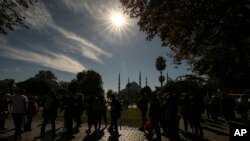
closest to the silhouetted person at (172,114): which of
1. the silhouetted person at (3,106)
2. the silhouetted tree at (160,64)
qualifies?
the silhouetted person at (3,106)

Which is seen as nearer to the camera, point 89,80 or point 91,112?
point 91,112

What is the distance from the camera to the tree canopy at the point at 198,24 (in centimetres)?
1698

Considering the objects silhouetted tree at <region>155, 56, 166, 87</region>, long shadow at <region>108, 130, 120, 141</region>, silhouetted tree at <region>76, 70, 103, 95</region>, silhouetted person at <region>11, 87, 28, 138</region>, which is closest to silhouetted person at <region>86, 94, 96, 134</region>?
long shadow at <region>108, 130, 120, 141</region>

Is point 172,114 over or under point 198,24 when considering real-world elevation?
under

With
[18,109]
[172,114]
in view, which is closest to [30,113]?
[18,109]

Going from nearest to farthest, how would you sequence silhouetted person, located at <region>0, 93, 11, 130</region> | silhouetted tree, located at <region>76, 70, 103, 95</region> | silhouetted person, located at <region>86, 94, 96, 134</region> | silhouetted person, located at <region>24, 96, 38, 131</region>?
1. silhouetted person, located at <region>0, 93, 11, 130</region>
2. silhouetted person, located at <region>24, 96, 38, 131</region>
3. silhouetted person, located at <region>86, 94, 96, 134</region>
4. silhouetted tree, located at <region>76, 70, 103, 95</region>

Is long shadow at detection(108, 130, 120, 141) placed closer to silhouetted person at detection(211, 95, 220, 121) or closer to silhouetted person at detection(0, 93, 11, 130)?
→ silhouetted person at detection(0, 93, 11, 130)

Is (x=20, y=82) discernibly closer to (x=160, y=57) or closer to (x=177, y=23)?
(x=160, y=57)

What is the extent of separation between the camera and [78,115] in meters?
19.1

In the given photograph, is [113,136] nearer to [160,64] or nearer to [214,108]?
[214,108]

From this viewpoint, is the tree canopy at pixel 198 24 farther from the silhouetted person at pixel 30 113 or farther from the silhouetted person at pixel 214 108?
the silhouetted person at pixel 30 113

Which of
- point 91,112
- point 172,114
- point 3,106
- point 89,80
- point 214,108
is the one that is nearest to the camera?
point 172,114

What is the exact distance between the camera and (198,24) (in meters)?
18.2

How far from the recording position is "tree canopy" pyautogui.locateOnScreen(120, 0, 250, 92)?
16984 millimetres
